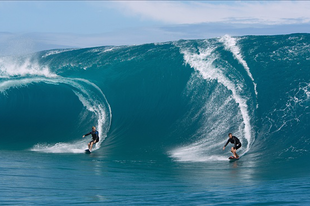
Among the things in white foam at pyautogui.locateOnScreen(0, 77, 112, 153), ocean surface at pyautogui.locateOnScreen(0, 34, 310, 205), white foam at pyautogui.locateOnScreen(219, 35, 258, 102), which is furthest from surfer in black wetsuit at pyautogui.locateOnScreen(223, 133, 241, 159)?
white foam at pyautogui.locateOnScreen(0, 77, 112, 153)

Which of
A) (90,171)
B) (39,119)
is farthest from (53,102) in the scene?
(90,171)

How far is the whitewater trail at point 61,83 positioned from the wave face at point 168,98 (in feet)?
0.15

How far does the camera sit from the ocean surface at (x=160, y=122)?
7.49 metres

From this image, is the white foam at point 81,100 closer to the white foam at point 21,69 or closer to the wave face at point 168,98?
the wave face at point 168,98

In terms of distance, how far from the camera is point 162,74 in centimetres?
1745

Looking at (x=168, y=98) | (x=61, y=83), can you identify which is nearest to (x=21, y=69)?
(x=61, y=83)

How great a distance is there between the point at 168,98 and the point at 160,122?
4.60ft

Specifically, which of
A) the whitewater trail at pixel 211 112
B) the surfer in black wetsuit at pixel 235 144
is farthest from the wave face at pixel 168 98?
the surfer in black wetsuit at pixel 235 144

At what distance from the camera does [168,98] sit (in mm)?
16250

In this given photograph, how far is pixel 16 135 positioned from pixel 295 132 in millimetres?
10371

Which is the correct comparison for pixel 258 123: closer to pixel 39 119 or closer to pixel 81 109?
pixel 81 109

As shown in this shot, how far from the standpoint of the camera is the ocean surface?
7488 millimetres

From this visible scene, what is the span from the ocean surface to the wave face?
5cm

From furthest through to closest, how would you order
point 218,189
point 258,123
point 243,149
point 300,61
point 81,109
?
1. point 81,109
2. point 300,61
3. point 258,123
4. point 243,149
5. point 218,189
